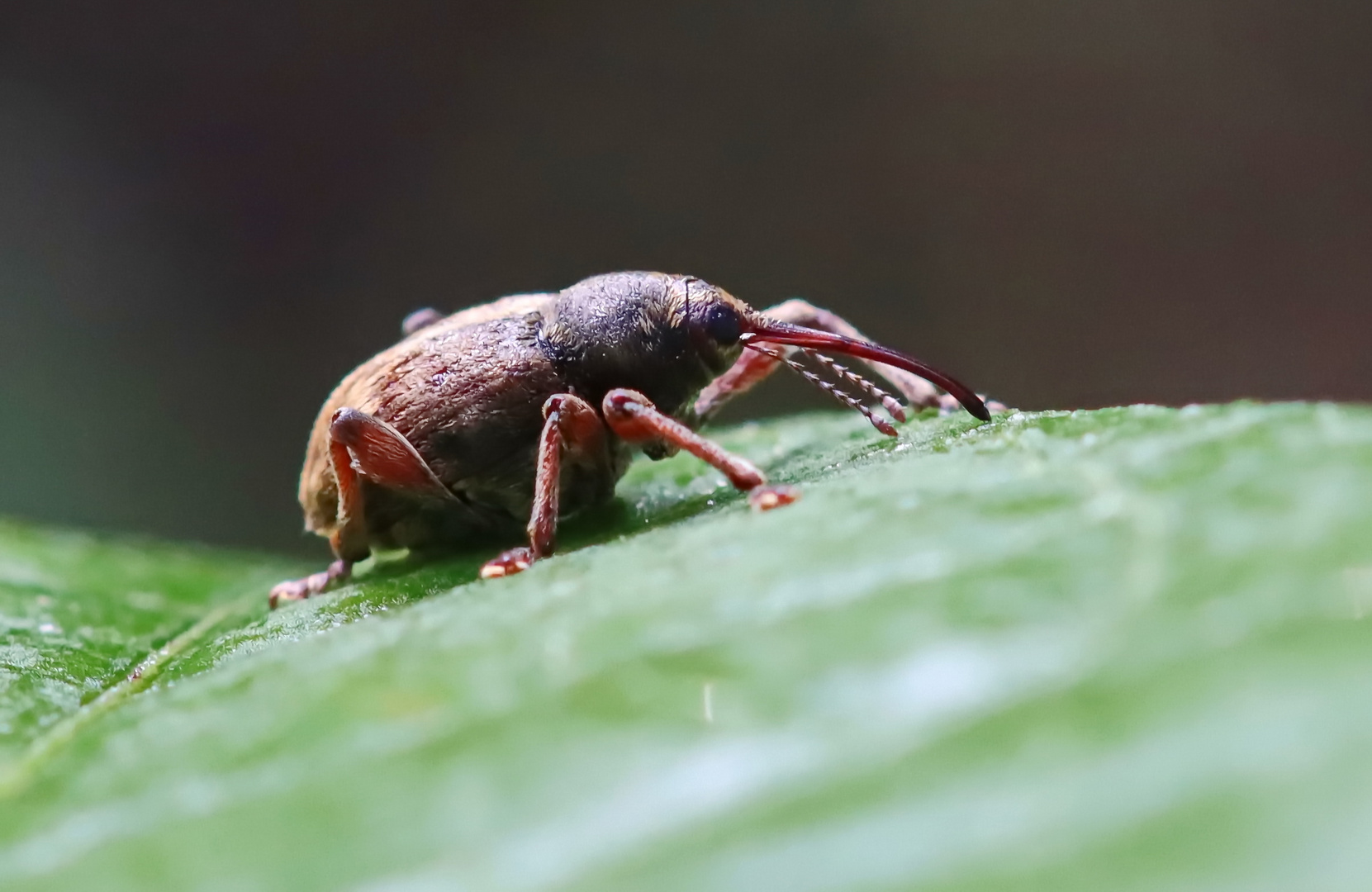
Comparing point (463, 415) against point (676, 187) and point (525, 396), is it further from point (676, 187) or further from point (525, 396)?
point (676, 187)

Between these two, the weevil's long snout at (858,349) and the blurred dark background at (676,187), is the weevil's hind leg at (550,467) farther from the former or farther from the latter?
the blurred dark background at (676,187)

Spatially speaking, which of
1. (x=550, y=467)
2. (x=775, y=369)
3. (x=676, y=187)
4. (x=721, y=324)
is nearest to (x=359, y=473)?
(x=550, y=467)

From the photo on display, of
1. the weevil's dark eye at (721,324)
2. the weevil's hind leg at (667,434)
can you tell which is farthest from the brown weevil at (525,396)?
the weevil's hind leg at (667,434)

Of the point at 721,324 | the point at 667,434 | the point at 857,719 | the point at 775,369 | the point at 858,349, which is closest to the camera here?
the point at 857,719

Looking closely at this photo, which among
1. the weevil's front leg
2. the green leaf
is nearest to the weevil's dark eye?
the weevil's front leg

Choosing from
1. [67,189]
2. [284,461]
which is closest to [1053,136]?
[284,461]

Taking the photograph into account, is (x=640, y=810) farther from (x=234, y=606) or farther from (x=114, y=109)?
(x=114, y=109)

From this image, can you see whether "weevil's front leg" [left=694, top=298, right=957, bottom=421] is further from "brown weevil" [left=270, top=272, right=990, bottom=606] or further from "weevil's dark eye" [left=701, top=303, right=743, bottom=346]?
"weevil's dark eye" [left=701, top=303, right=743, bottom=346]
